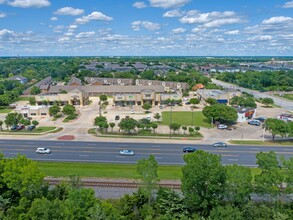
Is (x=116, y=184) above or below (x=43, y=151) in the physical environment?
below

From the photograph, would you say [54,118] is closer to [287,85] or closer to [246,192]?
[246,192]

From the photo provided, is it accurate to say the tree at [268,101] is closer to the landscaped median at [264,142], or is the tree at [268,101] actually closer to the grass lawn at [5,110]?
the landscaped median at [264,142]

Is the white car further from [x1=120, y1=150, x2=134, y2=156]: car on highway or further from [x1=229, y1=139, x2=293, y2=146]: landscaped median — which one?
[x1=229, y1=139, x2=293, y2=146]: landscaped median

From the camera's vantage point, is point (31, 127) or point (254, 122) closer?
point (31, 127)

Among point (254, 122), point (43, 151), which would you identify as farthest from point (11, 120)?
point (254, 122)

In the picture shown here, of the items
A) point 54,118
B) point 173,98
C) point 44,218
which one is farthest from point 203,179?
point 173,98

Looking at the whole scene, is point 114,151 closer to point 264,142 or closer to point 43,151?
point 43,151

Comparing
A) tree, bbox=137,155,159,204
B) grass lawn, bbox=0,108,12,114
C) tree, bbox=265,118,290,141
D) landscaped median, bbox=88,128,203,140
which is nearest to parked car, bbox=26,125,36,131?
landscaped median, bbox=88,128,203,140

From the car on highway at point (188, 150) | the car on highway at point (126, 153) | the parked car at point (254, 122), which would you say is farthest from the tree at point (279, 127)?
the car on highway at point (126, 153)
